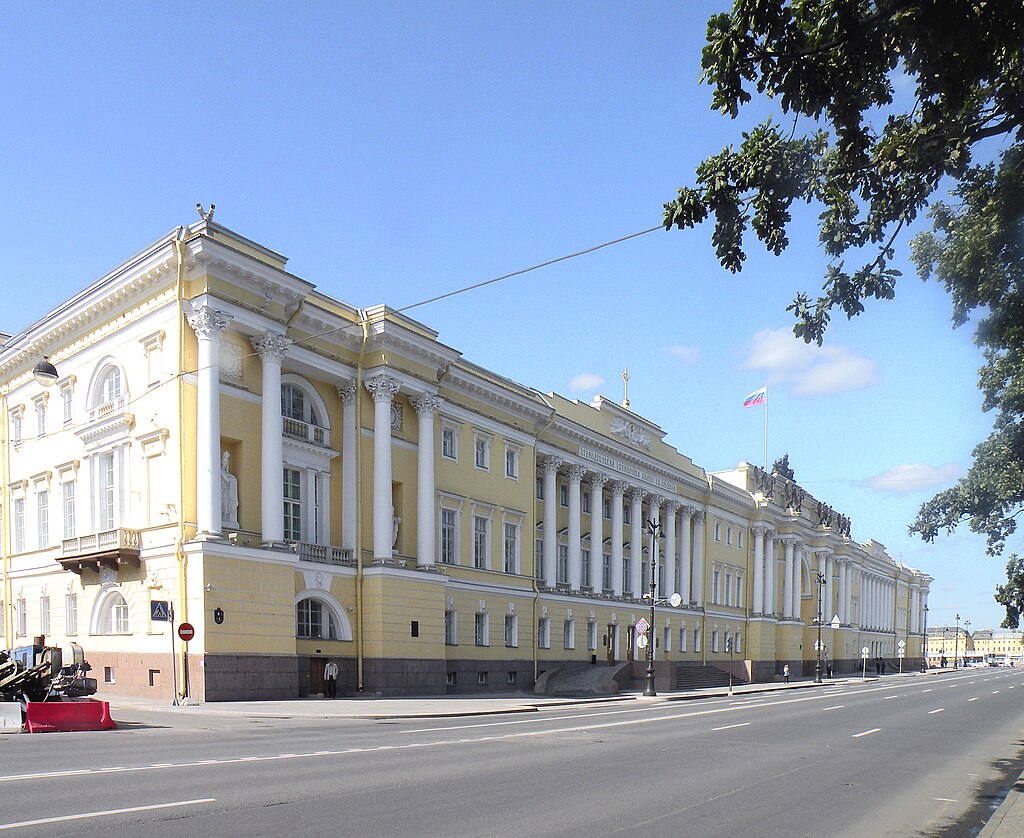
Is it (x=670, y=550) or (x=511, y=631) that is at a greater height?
(x=670, y=550)

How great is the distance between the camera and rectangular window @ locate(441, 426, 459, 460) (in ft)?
133

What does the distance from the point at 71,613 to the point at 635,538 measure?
32.2m

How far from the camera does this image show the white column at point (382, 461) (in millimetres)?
35250

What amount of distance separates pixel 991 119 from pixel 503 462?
3543 cm

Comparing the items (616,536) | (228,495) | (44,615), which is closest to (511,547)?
(616,536)

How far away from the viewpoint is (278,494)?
30953 mm

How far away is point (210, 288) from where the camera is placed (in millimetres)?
29344

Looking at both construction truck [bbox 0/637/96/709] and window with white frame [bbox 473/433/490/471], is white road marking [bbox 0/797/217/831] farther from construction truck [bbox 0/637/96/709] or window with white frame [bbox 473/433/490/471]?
window with white frame [bbox 473/433/490/471]

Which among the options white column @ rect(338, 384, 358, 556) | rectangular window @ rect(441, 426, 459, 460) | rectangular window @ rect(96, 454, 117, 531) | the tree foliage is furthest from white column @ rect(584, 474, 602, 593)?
the tree foliage

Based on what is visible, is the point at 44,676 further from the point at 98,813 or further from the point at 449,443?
the point at 449,443

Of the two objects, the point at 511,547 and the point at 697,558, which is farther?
the point at 697,558

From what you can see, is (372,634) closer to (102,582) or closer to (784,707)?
(102,582)

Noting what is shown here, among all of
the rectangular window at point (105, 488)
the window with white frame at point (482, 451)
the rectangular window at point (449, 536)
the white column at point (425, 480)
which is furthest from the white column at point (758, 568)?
the rectangular window at point (105, 488)

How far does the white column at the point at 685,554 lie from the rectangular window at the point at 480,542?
21939 millimetres
